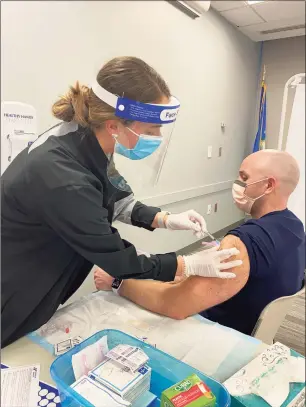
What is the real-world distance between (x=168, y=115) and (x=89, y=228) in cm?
32

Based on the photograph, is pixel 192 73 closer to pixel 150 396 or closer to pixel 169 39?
pixel 169 39

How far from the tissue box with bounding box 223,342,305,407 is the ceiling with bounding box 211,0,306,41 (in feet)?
2.32

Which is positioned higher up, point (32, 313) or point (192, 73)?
point (192, 73)

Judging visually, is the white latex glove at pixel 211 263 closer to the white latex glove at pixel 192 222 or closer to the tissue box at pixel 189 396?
the white latex glove at pixel 192 222

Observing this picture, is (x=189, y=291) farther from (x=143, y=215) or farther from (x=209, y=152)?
(x=209, y=152)

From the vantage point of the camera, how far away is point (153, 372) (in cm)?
89

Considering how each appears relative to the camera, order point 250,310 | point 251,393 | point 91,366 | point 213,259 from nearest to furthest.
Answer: point 251,393, point 91,366, point 213,259, point 250,310

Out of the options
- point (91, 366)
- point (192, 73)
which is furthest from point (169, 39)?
point (91, 366)

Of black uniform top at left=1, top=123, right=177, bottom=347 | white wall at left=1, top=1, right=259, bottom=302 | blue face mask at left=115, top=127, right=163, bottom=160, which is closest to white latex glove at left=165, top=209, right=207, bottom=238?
white wall at left=1, top=1, right=259, bottom=302

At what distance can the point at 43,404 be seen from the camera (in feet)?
2.58

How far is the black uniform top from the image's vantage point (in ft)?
2.53

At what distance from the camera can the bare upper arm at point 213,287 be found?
39.9 inches

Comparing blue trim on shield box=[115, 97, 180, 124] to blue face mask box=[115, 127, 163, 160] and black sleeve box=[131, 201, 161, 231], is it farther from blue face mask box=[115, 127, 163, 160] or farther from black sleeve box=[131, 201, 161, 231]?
black sleeve box=[131, 201, 161, 231]

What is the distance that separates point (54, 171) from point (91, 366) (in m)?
0.48
